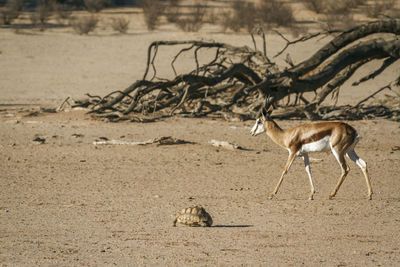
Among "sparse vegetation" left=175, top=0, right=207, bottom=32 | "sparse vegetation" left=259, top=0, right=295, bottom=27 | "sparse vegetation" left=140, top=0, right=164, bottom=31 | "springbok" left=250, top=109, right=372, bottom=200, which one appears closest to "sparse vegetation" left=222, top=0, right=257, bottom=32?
"sparse vegetation" left=259, top=0, right=295, bottom=27

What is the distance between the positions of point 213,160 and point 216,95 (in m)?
5.66

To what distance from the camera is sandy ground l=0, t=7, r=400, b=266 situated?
595 cm

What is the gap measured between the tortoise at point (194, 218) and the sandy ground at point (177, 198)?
0.09m

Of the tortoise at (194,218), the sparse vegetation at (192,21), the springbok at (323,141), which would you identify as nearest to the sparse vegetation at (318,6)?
the sparse vegetation at (192,21)

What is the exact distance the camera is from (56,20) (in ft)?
110

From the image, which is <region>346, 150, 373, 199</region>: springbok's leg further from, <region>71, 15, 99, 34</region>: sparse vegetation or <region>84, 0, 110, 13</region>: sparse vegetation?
<region>84, 0, 110, 13</region>: sparse vegetation

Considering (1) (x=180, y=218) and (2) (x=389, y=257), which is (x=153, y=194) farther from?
(2) (x=389, y=257)

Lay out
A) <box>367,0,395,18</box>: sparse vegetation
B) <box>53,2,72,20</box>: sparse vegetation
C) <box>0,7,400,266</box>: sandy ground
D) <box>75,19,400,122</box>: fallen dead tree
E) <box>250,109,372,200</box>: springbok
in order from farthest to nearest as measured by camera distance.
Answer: <box>367,0,395,18</box>: sparse vegetation → <box>53,2,72,20</box>: sparse vegetation → <box>75,19,400,122</box>: fallen dead tree → <box>250,109,372,200</box>: springbok → <box>0,7,400,266</box>: sandy ground

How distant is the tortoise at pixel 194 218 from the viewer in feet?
22.6

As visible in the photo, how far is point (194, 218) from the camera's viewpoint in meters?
6.88

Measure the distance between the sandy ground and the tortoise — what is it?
0.28ft

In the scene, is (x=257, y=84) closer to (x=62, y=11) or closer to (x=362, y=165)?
(x=362, y=165)

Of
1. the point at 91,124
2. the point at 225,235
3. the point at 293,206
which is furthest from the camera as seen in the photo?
the point at 91,124

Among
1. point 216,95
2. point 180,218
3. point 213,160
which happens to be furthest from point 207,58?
point 180,218
